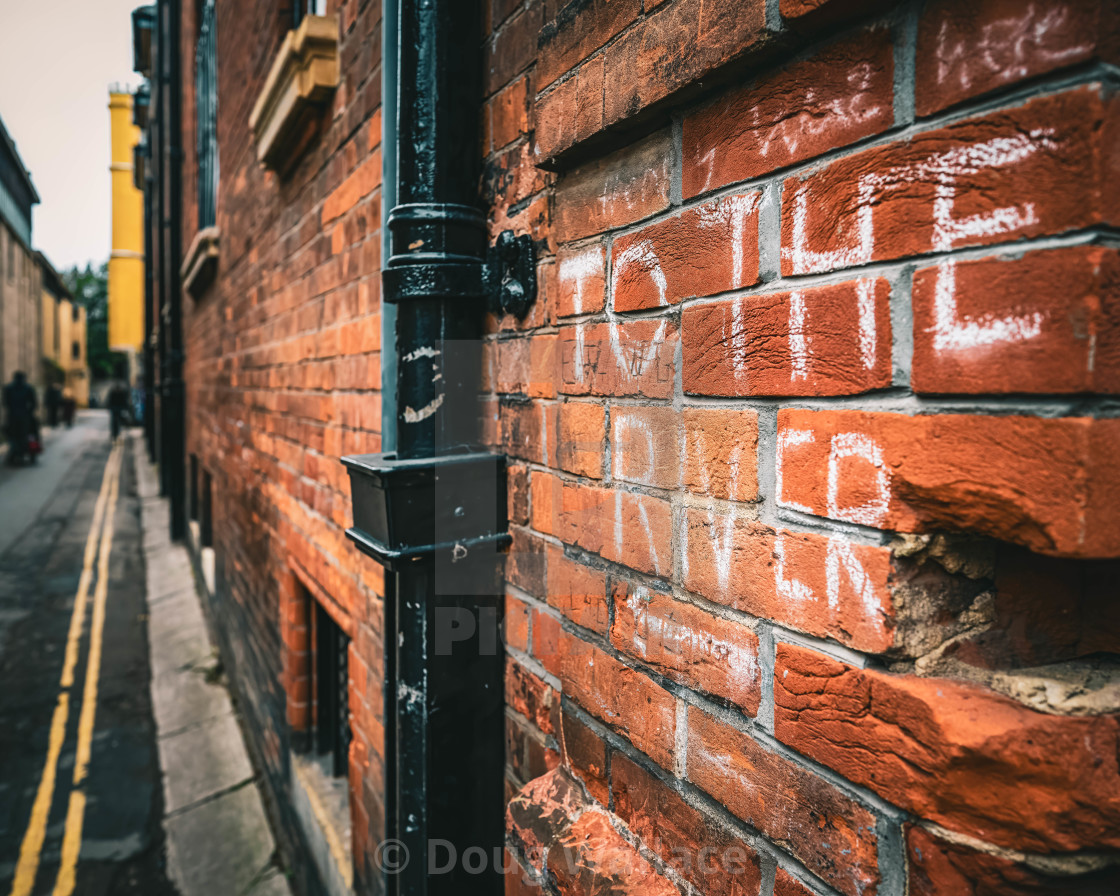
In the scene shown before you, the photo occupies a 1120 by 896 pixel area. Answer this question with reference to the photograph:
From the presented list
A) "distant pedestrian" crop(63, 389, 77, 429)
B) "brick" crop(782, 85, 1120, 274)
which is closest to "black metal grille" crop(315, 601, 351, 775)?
"brick" crop(782, 85, 1120, 274)

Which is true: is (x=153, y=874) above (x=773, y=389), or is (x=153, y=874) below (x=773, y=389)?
below

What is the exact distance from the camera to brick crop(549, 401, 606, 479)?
98 cm

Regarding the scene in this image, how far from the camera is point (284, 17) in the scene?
9.14ft

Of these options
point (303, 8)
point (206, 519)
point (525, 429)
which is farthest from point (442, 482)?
point (206, 519)

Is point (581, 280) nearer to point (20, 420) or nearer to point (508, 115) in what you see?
point (508, 115)

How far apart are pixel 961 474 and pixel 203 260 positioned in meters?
5.55

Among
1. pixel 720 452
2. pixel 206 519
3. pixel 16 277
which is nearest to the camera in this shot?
pixel 720 452

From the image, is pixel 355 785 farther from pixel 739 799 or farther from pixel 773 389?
pixel 773 389

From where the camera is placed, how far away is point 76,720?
16.3 ft

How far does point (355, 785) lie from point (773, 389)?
7.12 feet

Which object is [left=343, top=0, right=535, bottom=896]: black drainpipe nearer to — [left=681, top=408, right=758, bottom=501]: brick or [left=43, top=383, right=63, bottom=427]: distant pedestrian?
[left=681, top=408, right=758, bottom=501]: brick

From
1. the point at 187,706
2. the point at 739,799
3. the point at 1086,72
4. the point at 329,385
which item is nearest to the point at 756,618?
the point at 739,799

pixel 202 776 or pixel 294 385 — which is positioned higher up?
pixel 294 385

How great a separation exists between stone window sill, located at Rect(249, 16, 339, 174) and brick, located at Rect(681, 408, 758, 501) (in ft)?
6.50
